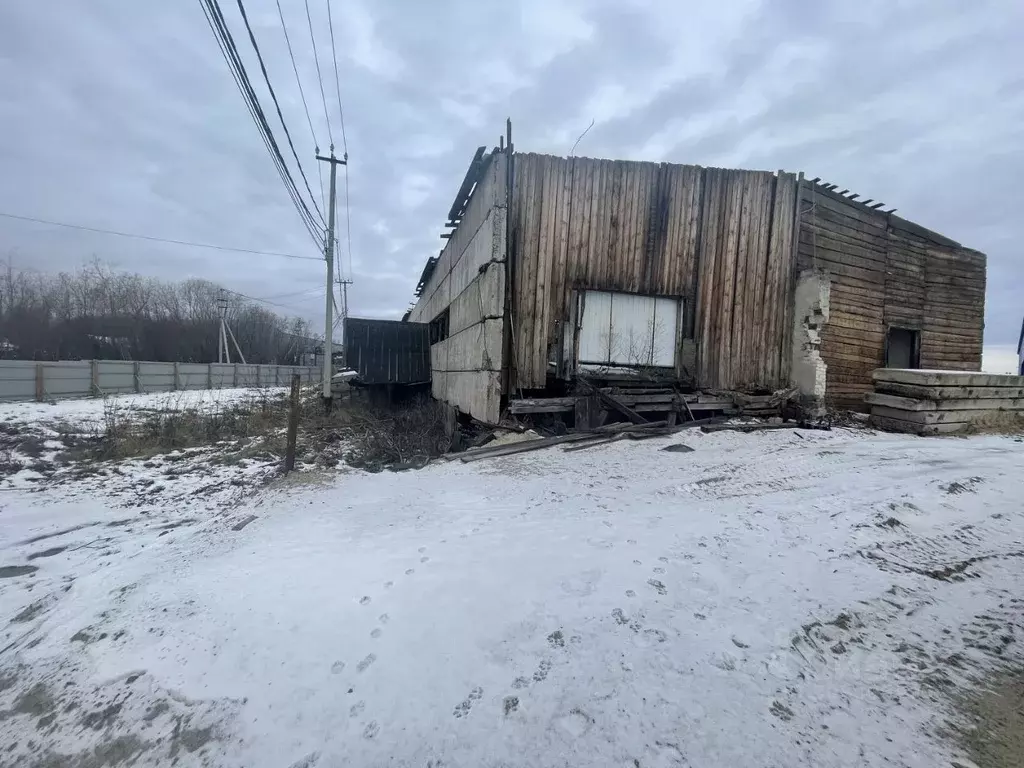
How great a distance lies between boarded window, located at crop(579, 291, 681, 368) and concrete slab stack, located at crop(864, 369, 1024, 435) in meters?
3.73

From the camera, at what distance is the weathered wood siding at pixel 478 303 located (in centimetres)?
844

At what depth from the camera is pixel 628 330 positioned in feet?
29.4

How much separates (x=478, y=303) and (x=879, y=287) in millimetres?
8865

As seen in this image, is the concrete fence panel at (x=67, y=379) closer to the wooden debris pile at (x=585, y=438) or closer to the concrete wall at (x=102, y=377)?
the concrete wall at (x=102, y=377)

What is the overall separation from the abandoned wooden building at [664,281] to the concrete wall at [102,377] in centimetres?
2160

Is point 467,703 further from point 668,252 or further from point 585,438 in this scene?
point 668,252

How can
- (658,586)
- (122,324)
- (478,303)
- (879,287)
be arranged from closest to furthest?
(658,586)
(478,303)
(879,287)
(122,324)

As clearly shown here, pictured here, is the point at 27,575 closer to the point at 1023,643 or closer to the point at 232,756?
the point at 232,756

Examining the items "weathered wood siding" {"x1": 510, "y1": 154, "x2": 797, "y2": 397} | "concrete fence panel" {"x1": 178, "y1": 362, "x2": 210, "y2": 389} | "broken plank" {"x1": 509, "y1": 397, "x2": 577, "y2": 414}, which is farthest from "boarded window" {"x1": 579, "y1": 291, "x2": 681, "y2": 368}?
"concrete fence panel" {"x1": 178, "y1": 362, "x2": 210, "y2": 389}

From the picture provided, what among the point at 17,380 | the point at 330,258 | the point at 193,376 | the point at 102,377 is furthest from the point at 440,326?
the point at 193,376

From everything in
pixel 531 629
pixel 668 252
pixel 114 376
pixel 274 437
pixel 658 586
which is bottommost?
pixel 274 437

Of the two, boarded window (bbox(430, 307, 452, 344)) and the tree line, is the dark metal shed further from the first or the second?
the tree line

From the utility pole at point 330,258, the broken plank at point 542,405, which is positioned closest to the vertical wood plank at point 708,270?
the broken plank at point 542,405

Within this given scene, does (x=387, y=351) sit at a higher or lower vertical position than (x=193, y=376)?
higher
